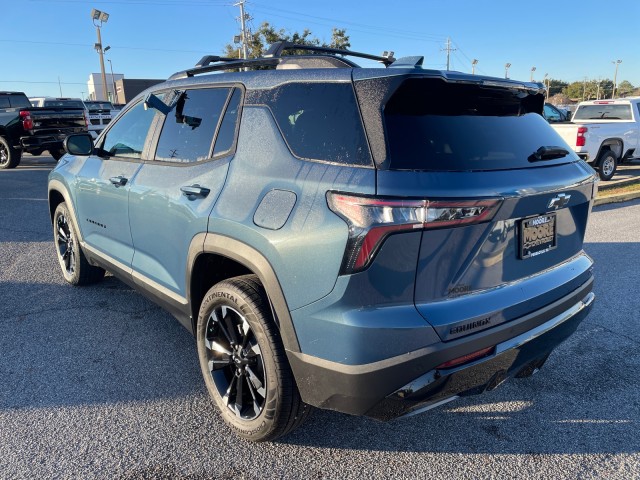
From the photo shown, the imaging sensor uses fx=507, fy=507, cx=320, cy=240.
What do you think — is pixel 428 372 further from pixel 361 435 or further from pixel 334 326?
pixel 361 435

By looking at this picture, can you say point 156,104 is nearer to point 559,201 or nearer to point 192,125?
point 192,125

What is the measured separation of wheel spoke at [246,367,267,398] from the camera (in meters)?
2.51

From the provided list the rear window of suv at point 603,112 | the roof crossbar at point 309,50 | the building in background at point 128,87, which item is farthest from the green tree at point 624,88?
→ the roof crossbar at point 309,50

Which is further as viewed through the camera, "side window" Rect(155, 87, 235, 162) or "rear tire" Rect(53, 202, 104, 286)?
"rear tire" Rect(53, 202, 104, 286)

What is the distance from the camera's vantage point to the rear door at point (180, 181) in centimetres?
275

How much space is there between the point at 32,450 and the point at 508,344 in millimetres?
2389

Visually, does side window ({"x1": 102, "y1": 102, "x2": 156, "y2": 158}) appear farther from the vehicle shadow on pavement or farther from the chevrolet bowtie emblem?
the chevrolet bowtie emblem

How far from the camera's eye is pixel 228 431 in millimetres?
2727

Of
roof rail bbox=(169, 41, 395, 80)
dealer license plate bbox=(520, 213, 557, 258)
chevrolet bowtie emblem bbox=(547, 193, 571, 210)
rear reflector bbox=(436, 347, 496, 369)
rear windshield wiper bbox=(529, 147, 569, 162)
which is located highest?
roof rail bbox=(169, 41, 395, 80)

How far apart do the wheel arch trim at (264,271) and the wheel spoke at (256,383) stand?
387 mm

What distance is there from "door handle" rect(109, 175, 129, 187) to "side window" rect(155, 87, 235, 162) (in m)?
0.41

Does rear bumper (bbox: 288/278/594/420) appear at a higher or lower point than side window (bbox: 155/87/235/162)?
lower

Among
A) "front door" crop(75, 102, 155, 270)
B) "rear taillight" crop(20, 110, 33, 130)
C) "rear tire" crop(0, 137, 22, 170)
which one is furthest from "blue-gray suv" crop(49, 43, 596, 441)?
"rear tire" crop(0, 137, 22, 170)

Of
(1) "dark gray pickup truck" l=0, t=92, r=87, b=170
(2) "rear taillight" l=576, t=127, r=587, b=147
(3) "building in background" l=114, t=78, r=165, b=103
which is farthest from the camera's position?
(3) "building in background" l=114, t=78, r=165, b=103
